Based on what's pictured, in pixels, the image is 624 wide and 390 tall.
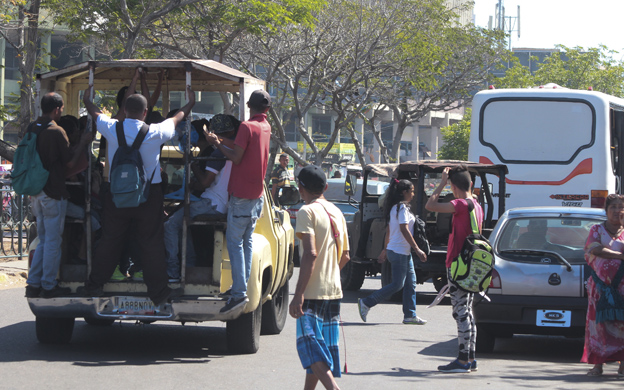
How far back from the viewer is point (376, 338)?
9359mm

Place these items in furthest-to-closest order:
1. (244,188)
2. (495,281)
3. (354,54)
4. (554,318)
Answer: (354,54), (495,281), (554,318), (244,188)

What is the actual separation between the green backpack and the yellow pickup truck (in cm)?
174

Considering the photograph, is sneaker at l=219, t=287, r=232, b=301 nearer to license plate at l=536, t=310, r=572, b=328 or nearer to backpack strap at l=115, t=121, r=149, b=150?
backpack strap at l=115, t=121, r=149, b=150

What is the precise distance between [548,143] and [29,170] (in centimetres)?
1029

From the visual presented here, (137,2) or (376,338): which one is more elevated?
(137,2)

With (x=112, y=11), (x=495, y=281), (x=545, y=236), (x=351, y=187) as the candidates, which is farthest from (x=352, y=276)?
(x=112, y=11)

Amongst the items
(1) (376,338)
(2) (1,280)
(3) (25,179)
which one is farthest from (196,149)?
(2) (1,280)

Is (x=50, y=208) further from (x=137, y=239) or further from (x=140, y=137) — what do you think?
(x=140, y=137)

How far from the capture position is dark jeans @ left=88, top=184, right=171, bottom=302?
24.6ft

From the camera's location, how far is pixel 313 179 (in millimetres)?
5805

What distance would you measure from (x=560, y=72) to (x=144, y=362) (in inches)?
1839

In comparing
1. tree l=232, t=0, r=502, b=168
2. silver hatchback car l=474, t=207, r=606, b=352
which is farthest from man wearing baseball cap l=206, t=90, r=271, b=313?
tree l=232, t=0, r=502, b=168

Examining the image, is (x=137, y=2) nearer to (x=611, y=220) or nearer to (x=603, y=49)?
(x=611, y=220)

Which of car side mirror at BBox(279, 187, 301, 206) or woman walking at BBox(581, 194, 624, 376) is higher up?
car side mirror at BBox(279, 187, 301, 206)
